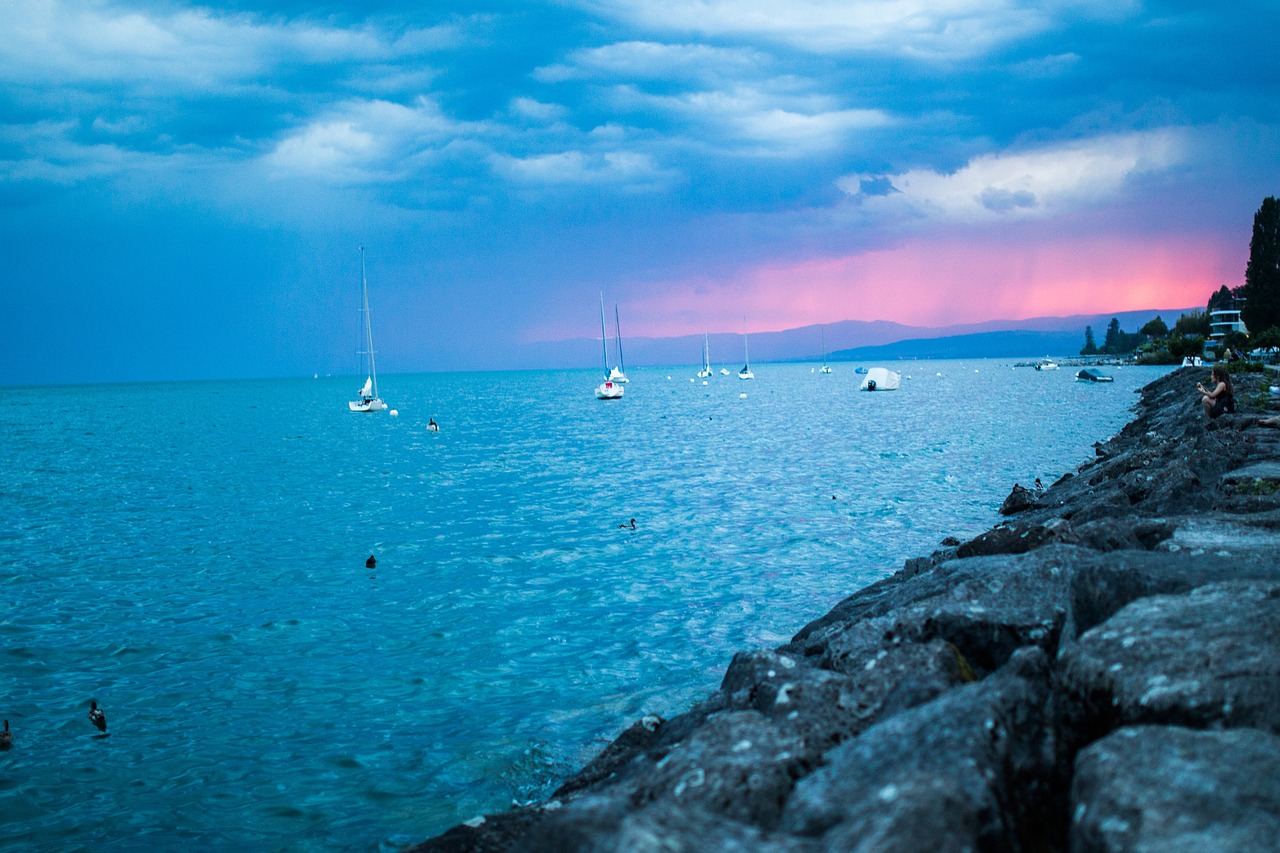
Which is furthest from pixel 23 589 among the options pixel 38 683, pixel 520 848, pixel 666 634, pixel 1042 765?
pixel 1042 765

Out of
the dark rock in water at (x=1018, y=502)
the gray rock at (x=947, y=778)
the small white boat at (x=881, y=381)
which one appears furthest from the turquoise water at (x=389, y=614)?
the small white boat at (x=881, y=381)

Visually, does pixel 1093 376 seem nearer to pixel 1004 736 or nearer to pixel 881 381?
pixel 881 381

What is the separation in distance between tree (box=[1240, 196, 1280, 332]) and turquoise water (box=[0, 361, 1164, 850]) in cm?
6956

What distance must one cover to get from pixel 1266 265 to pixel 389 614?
10991 centimetres

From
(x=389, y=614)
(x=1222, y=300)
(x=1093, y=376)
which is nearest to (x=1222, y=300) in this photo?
(x=1222, y=300)

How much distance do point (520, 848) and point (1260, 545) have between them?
8.19 m

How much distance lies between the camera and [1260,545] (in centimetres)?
865

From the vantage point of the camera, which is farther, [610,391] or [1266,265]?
[610,391]

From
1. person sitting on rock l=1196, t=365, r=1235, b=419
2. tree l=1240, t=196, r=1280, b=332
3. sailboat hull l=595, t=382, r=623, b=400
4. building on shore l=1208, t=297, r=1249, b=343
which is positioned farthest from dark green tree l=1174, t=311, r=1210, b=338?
person sitting on rock l=1196, t=365, r=1235, b=419

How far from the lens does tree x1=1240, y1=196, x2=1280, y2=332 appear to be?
93.7 meters

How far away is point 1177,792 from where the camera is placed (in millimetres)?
3850

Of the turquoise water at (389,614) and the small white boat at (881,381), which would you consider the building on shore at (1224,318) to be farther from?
the turquoise water at (389,614)

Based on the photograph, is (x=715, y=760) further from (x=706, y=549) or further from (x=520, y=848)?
(x=706, y=549)

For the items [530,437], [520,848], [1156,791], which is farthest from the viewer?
[530,437]
